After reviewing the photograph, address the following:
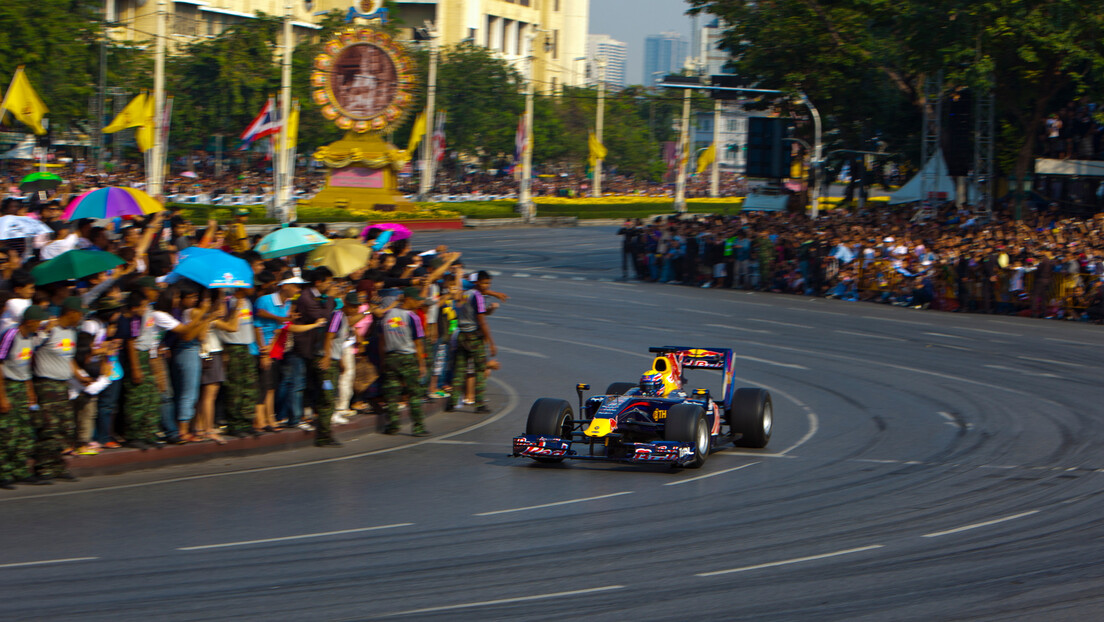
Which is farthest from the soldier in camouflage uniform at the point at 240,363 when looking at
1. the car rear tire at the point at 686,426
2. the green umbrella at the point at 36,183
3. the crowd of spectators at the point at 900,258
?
the crowd of spectators at the point at 900,258

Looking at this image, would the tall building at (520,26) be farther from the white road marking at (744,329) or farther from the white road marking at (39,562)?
the white road marking at (39,562)

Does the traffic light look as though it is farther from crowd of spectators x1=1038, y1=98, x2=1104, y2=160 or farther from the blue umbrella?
the blue umbrella

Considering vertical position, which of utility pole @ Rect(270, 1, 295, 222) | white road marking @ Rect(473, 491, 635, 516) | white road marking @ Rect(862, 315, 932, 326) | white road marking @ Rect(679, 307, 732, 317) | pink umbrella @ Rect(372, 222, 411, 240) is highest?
utility pole @ Rect(270, 1, 295, 222)

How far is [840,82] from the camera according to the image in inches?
1775

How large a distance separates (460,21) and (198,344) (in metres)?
106

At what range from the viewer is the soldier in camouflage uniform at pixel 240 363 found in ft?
41.0

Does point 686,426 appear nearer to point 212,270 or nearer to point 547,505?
point 547,505

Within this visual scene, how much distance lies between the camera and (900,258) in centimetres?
3186

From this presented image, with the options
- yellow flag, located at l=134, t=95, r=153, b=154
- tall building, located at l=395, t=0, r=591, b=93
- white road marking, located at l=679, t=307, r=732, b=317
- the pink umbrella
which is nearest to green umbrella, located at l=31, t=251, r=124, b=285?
the pink umbrella

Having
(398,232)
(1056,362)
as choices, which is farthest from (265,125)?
(1056,362)

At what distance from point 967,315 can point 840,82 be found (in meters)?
18.0

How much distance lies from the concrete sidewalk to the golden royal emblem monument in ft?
160

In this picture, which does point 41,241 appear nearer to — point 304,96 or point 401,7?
point 304,96

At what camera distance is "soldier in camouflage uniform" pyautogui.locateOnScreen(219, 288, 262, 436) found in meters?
12.5
